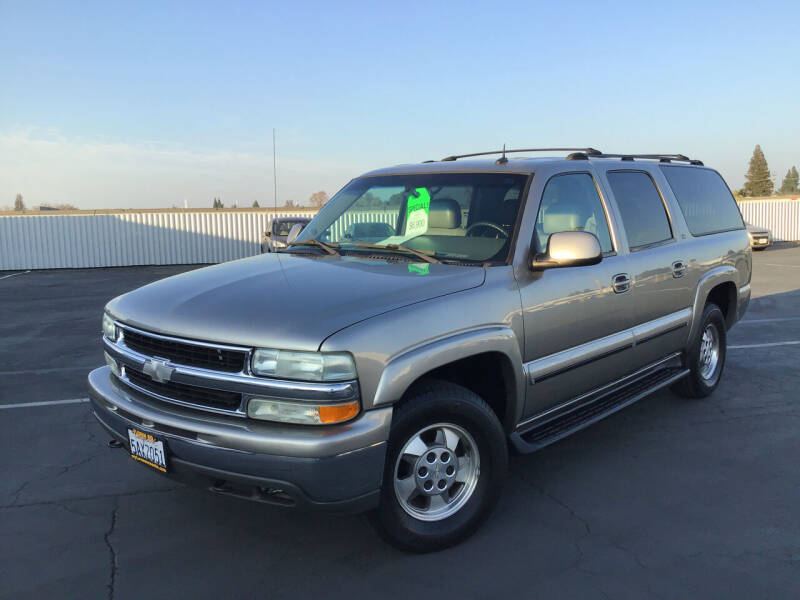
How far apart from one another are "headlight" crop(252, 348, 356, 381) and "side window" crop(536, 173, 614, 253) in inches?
61.5

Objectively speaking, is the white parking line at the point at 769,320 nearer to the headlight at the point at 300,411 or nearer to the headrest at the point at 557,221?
the headrest at the point at 557,221

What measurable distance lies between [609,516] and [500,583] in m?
0.94

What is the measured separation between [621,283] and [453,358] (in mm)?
1652

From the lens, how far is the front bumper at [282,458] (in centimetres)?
269

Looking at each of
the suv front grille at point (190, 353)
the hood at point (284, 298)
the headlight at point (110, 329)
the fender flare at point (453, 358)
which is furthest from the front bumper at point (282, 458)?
the headlight at point (110, 329)

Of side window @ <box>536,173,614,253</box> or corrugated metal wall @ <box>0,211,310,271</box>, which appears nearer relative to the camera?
side window @ <box>536,173,614,253</box>

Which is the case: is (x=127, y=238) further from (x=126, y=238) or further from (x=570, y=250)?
(x=570, y=250)

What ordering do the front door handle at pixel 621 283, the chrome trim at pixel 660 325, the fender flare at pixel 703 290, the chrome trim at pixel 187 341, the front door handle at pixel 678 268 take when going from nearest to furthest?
the chrome trim at pixel 187 341 → the front door handle at pixel 621 283 → the chrome trim at pixel 660 325 → the front door handle at pixel 678 268 → the fender flare at pixel 703 290

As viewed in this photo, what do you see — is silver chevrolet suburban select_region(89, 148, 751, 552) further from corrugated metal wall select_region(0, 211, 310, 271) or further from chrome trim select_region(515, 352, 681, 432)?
corrugated metal wall select_region(0, 211, 310, 271)

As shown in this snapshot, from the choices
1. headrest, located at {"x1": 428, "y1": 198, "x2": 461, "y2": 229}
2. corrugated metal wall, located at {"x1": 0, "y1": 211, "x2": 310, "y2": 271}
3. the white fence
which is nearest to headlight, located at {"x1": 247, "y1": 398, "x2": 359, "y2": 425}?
headrest, located at {"x1": 428, "y1": 198, "x2": 461, "y2": 229}

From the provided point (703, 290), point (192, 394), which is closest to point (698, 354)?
point (703, 290)

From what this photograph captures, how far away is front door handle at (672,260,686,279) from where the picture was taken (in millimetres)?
4852

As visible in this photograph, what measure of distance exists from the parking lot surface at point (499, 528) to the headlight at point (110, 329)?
39.4 inches

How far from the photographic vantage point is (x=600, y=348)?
410cm
